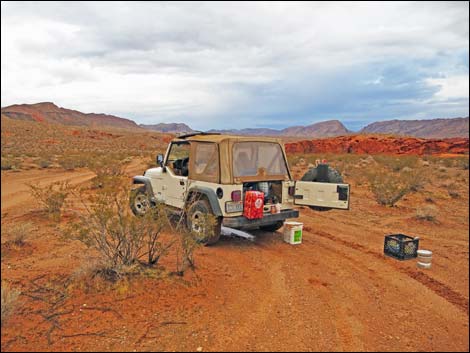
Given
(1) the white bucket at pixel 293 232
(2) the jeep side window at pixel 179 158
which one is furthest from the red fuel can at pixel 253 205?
(2) the jeep side window at pixel 179 158

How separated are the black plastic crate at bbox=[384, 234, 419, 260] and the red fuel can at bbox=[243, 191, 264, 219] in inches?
98.2

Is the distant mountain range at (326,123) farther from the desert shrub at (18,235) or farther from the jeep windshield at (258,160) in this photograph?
the desert shrub at (18,235)

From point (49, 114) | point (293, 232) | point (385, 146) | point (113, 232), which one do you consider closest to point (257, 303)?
point (113, 232)

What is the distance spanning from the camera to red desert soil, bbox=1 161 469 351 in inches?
143

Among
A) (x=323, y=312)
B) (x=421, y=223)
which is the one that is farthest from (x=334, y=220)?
(x=323, y=312)

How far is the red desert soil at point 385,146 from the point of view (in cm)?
5031

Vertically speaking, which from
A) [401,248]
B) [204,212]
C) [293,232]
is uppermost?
[204,212]

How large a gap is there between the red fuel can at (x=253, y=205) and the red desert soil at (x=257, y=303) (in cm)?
72

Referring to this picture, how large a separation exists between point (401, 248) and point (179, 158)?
498cm

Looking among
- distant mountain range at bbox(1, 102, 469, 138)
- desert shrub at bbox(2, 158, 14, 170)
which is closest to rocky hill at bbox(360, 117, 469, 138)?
distant mountain range at bbox(1, 102, 469, 138)

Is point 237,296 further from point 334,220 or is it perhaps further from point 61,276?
point 334,220

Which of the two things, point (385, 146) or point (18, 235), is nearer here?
point (18, 235)

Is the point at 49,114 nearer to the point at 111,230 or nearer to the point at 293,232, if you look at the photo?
the point at 293,232

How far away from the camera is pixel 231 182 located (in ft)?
21.6
